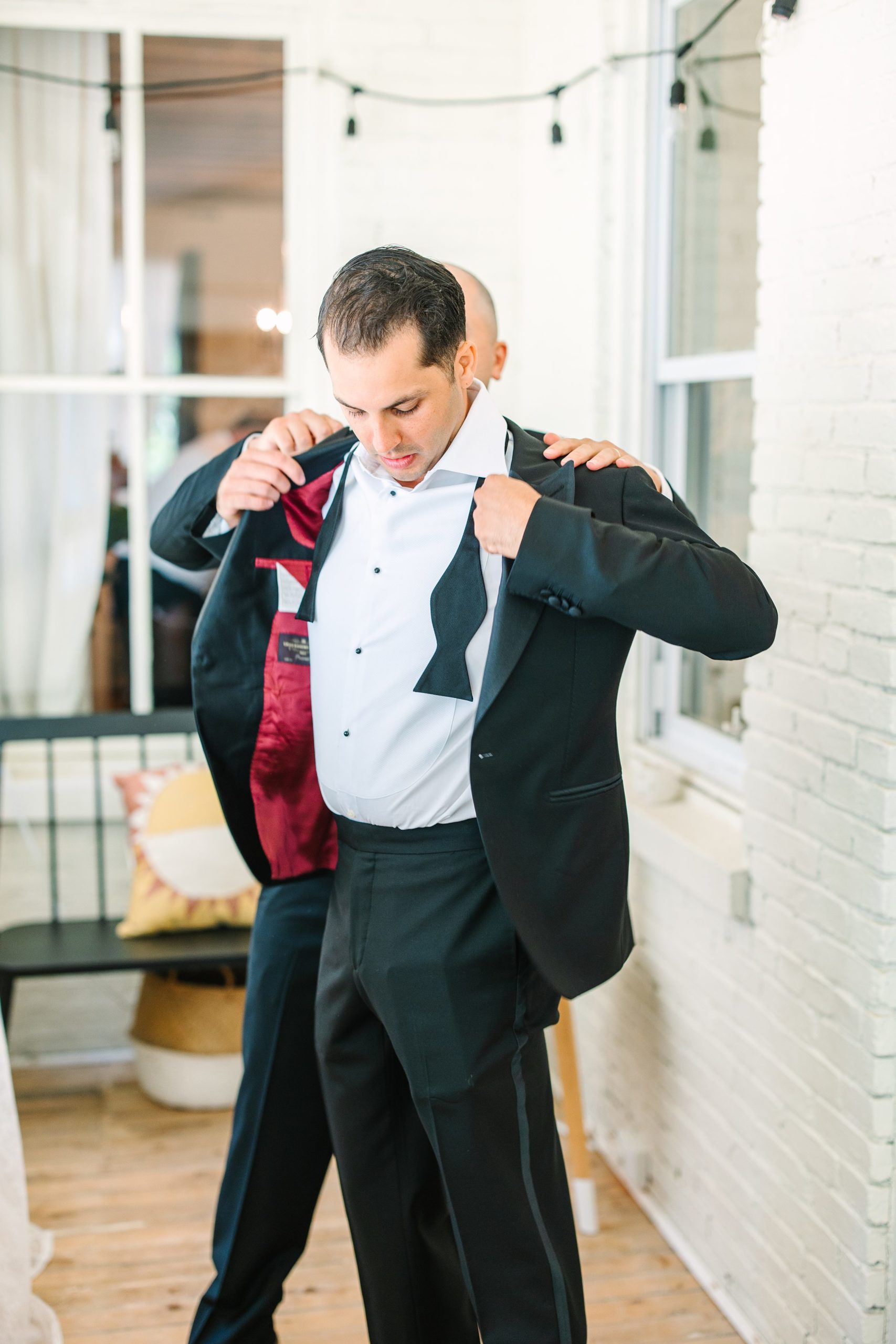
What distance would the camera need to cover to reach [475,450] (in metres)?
1.74

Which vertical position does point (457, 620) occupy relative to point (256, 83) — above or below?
below

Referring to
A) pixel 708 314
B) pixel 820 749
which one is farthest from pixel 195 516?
pixel 708 314

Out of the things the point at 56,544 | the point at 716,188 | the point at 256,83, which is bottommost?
the point at 56,544

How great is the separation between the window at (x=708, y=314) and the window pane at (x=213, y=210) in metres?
1.18

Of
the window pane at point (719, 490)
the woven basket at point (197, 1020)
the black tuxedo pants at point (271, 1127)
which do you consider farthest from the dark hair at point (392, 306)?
the woven basket at point (197, 1020)

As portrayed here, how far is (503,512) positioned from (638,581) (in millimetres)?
189

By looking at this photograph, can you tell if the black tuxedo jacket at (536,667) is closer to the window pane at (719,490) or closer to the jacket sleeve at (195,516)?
the jacket sleeve at (195,516)

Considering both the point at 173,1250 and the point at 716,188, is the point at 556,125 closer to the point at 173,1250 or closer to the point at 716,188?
the point at 716,188

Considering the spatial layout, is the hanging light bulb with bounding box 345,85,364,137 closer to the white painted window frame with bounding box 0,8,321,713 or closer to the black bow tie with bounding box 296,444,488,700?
the white painted window frame with bounding box 0,8,321,713

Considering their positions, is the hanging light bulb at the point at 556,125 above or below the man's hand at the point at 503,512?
above

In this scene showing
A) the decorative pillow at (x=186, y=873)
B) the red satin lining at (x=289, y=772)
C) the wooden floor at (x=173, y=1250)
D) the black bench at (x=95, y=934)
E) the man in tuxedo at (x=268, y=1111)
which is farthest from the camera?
the decorative pillow at (x=186, y=873)

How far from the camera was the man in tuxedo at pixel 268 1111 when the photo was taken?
6.93ft

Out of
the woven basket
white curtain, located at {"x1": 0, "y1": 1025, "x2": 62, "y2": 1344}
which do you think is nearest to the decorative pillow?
the woven basket

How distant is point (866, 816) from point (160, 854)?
1.94 m
